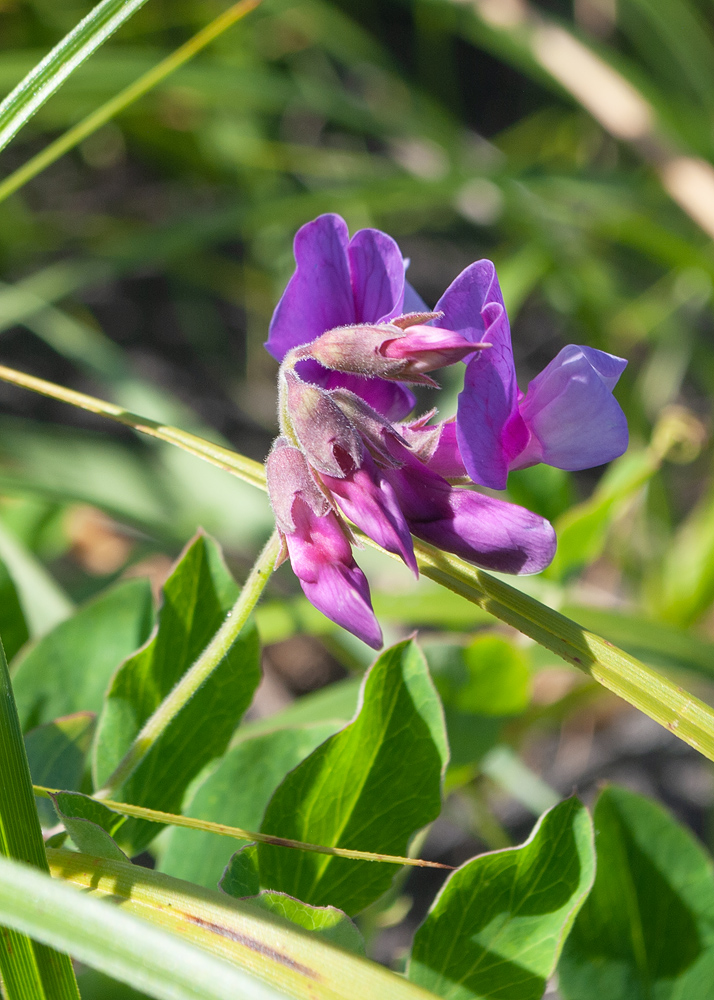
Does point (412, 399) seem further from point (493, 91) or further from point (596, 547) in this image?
point (493, 91)

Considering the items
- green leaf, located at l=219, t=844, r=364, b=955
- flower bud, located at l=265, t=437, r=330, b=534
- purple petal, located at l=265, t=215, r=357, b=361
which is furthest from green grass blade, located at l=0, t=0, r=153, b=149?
green leaf, located at l=219, t=844, r=364, b=955

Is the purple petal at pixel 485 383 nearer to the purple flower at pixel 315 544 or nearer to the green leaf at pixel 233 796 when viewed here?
the purple flower at pixel 315 544

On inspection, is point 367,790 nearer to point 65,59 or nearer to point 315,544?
point 315,544

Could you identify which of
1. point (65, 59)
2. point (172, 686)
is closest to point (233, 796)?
point (172, 686)

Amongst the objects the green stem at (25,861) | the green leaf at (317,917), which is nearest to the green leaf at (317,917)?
the green leaf at (317,917)

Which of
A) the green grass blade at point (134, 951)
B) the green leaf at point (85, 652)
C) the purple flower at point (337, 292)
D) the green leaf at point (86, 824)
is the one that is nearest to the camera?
the green grass blade at point (134, 951)

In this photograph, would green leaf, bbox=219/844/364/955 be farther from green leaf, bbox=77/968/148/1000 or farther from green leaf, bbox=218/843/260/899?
green leaf, bbox=77/968/148/1000
